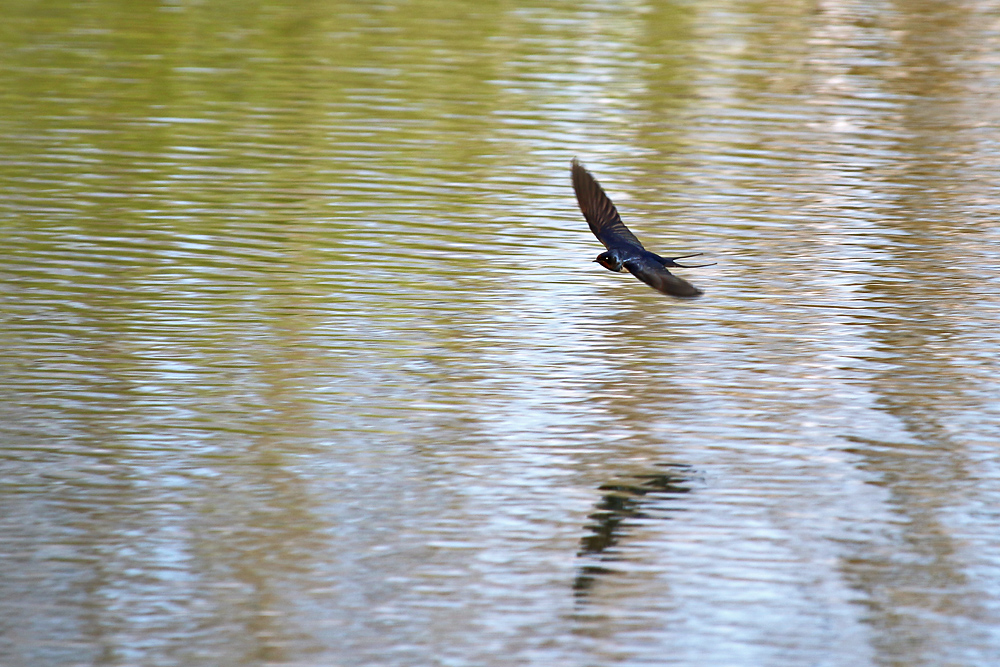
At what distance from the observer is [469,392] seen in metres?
7.97

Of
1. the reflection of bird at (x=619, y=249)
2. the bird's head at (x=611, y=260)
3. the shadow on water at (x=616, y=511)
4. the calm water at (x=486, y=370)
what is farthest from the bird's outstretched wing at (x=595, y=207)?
the shadow on water at (x=616, y=511)

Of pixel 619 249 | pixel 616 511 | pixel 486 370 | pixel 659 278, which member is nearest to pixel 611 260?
pixel 619 249

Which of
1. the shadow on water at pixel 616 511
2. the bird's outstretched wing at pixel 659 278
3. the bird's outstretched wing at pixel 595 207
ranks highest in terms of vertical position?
the bird's outstretched wing at pixel 595 207

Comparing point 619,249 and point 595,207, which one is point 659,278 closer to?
point 619,249

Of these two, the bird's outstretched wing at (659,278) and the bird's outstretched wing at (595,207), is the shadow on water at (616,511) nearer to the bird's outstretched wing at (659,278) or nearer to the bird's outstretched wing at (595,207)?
the bird's outstretched wing at (659,278)

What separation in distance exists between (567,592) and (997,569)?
163 cm

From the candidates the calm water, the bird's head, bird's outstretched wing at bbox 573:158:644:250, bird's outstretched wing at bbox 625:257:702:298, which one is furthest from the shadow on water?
bird's outstretched wing at bbox 573:158:644:250

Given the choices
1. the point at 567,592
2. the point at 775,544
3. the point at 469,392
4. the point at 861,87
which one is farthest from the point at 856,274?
the point at 861,87

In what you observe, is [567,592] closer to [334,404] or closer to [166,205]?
[334,404]

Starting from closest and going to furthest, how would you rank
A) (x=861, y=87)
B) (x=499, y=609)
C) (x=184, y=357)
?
(x=499, y=609) < (x=184, y=357) < (x=861, y=87)

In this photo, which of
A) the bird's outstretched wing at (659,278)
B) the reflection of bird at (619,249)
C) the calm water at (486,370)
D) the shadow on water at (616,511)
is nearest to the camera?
the calm water at (486,370)

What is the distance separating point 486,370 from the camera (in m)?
8.30

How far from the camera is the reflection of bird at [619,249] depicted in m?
7.24

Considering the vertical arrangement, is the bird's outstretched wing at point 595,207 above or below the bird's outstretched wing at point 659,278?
above
